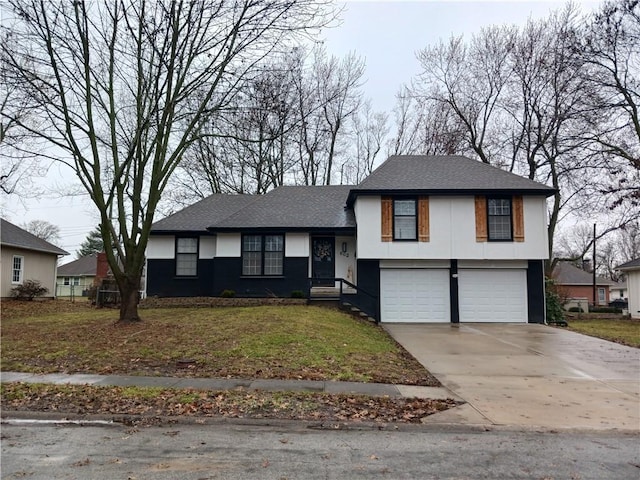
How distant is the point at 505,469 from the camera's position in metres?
4.61

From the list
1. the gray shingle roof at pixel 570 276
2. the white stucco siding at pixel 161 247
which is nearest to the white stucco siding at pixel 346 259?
the white stucco siding at pixel 161 247

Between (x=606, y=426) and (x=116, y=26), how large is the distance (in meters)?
14.6

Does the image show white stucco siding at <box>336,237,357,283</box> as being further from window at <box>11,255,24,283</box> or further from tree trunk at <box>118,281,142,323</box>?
window at <box>11,255,24,283</box>

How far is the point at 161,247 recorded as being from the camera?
21.2 meters

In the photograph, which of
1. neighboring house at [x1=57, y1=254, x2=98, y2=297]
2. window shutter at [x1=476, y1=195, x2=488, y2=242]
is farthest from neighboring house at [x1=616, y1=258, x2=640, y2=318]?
neighboring house at [x1=57, y1=254, x2=98, y2=297]

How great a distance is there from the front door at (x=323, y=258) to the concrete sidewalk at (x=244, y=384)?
12.1 m

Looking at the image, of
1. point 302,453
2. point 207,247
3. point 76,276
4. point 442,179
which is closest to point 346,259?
point 442,179

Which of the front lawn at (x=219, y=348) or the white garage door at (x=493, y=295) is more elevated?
the white garage door at (x=493, y=295)

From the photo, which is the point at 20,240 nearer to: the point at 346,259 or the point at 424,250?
the point at 346,259

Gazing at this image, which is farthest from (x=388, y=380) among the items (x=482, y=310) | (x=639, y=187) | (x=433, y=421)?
(x=639, y=187)

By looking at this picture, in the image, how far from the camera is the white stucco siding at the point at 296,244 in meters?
19.8

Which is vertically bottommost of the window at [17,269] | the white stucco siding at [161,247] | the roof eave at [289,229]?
the window at [17,269]

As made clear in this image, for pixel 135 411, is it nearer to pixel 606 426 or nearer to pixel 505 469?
pixel 505 469

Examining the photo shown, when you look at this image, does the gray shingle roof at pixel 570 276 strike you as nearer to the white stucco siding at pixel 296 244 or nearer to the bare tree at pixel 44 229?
the white stucco siding at pixel 296 244
